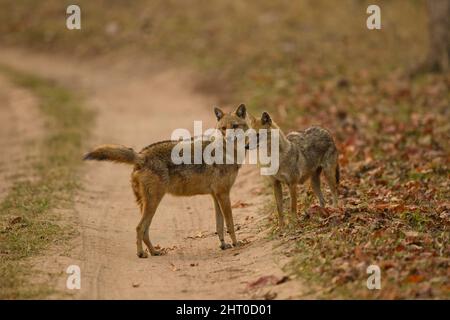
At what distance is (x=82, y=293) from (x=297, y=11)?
24.3m

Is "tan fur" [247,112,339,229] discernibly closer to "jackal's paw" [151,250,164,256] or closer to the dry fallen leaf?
the dry fallen leaf

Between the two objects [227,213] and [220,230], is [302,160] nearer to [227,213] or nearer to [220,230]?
[227,213]

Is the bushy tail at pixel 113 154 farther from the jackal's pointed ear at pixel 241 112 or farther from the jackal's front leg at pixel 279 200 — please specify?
the jackal's front leg at pixel 279 200

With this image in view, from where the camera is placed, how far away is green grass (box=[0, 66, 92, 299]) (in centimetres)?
916

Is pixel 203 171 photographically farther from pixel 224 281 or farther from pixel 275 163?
pixel 224 281

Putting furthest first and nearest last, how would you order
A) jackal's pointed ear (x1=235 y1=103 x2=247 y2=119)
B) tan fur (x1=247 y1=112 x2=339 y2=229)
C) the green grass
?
jackal's pointed ear (x1=235 y1=103 x2=247 y2=119) → tan fur (x1=247 y1=112 x2=339 y2=229) → the green grass

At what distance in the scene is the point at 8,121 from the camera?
21969 mm

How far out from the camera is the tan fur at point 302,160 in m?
11.0

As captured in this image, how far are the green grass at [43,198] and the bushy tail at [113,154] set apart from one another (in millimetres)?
1495

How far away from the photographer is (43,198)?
42.4ft

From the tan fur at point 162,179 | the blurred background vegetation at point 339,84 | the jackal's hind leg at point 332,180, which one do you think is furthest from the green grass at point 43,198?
the jackal's hind leg at point 332,180

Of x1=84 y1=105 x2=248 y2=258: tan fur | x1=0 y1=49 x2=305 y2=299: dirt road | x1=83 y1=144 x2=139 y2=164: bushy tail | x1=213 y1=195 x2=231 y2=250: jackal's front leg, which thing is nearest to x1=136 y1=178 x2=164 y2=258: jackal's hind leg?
x1=84 y1=105 x2=248 y2=258: tan fur

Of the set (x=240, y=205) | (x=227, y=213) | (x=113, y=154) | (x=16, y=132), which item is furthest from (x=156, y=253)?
(x=16, y=132)

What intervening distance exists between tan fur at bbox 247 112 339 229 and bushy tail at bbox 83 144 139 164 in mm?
1933
